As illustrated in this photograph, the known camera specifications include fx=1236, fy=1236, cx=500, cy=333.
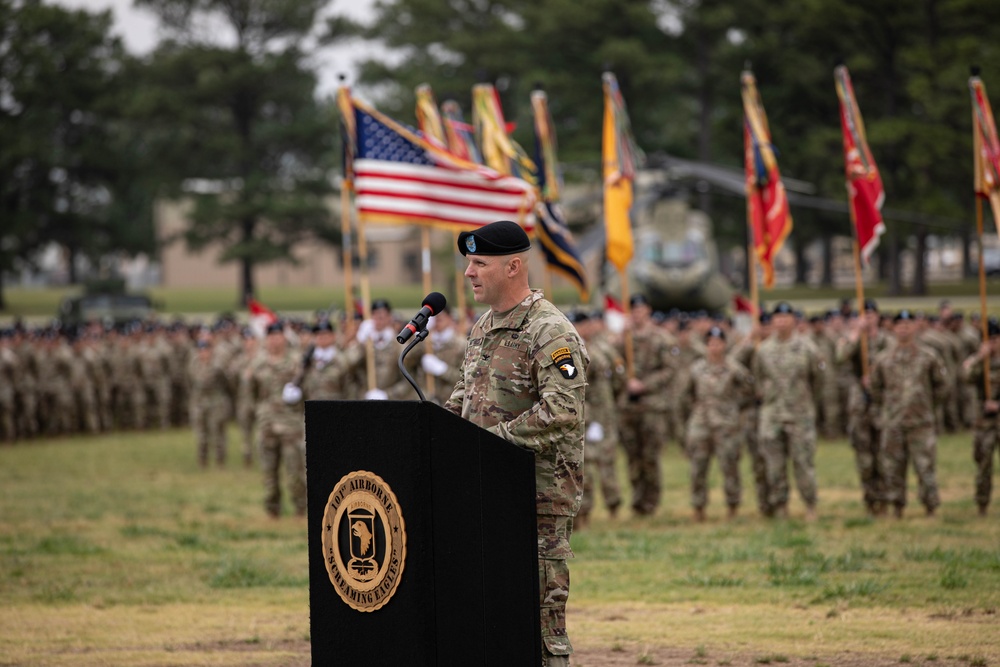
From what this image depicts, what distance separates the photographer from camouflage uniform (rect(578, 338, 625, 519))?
12.2 meters

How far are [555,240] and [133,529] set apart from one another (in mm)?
5820

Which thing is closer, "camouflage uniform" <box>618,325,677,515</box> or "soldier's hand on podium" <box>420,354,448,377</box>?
"soldier's hand on podium" <box>420,354,448,377</box>

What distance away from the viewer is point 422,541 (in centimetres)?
447

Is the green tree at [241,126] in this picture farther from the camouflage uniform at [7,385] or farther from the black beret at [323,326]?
the black beret at [323,326]

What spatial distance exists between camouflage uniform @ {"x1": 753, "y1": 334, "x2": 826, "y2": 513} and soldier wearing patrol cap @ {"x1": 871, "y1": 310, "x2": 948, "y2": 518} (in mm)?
700

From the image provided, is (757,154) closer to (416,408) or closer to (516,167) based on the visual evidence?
(516,167)

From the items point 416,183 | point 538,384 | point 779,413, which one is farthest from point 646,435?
point 538,384

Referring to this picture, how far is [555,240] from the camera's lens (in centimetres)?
1476

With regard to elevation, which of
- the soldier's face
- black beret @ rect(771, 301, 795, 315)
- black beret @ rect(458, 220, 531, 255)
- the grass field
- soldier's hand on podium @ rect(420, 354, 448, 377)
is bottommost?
the grass field

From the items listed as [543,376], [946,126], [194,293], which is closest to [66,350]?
[543,376]

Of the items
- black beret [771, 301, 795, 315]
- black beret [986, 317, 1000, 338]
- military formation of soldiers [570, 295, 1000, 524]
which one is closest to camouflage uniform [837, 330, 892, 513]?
military formation of soldiers [570, 295, 1000, 524]

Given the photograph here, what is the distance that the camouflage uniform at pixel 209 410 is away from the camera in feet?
61.0

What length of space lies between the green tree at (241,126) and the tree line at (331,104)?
85 millimetres

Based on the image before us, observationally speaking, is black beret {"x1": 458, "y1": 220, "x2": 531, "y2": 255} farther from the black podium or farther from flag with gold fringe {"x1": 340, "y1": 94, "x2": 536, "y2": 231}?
flag with gold fringe {"x1": 340, "y1": 94, "x2": 536, "y2": 231}
